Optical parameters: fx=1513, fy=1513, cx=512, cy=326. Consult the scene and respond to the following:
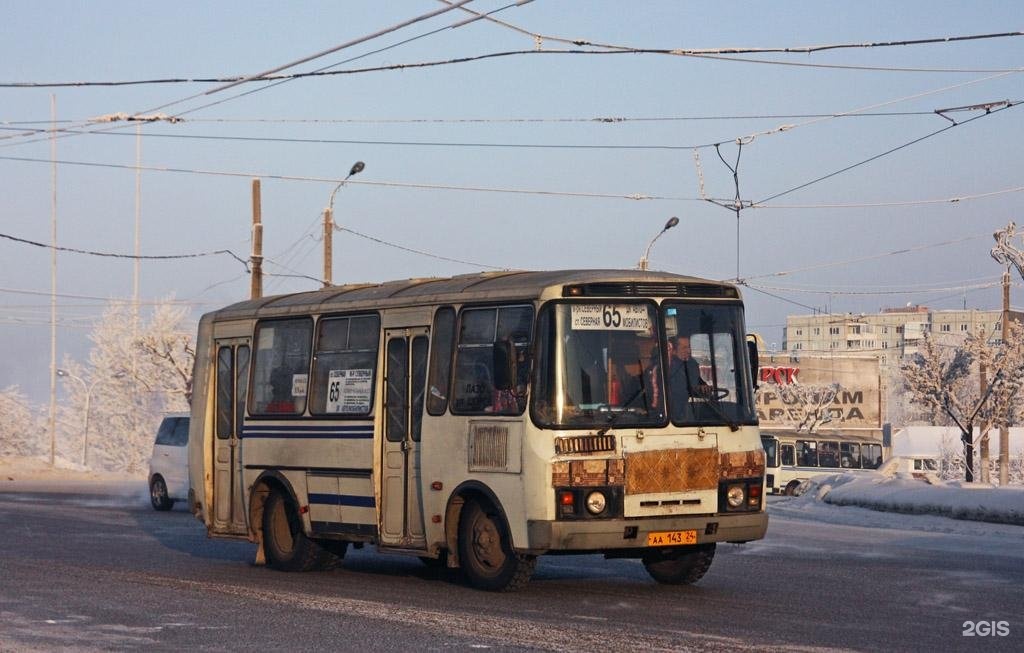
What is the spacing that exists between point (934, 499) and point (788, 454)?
95.4 feet

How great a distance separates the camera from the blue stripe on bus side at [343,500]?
1518cm

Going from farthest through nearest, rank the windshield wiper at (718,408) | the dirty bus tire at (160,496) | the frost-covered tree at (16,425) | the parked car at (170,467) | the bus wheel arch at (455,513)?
the frost-covered tree at (16,425) → the dirty bus tire at (160,496) → the parked car at (170,467) → the bus wheel arch at (455,513) → the windshield wiper at (718,408)

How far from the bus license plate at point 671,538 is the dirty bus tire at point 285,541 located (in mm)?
4690

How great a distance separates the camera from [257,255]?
123ft

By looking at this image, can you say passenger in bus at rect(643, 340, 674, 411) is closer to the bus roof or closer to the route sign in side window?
the bus roof

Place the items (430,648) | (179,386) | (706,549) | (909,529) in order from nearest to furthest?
(430,648) → (706,549) → (909,529) → (179,386)

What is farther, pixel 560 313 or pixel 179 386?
pixel 179 386

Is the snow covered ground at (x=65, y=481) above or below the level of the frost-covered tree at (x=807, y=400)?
below

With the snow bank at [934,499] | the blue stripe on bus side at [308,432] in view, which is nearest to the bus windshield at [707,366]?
the blue stripe on bus side at [308,432]

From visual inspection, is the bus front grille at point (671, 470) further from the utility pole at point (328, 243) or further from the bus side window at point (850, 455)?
the bus side window at point (850, 455)

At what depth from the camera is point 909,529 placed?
24.0 m

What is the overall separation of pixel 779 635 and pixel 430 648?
2.51m

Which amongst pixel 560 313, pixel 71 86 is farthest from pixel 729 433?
pixel 71 86

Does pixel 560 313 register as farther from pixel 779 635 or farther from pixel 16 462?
pixel 16 462
